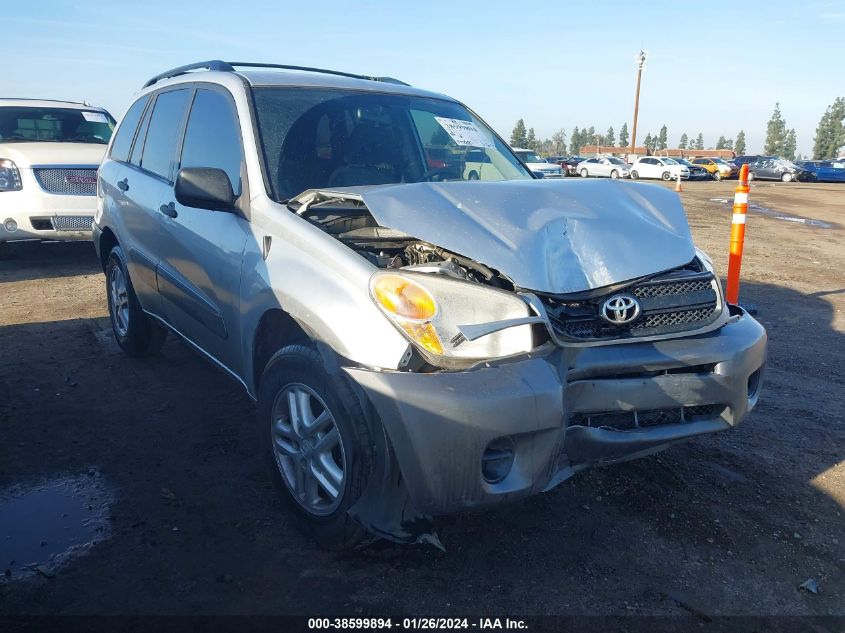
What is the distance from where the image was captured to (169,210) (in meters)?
3.93

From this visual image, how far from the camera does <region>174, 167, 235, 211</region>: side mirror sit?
10.5 feet

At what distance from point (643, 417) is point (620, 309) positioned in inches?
16.5

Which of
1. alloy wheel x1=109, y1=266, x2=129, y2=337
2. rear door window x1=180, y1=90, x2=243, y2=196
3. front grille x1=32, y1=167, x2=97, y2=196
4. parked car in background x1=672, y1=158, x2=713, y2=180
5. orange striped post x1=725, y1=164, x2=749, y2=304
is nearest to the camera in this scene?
rear door window x1=180, y1=90, x2=243, y2=196

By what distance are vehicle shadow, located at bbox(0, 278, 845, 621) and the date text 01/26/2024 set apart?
42mm

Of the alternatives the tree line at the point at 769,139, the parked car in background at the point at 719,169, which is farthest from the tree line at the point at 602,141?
the parked car in background at the point at 719,169

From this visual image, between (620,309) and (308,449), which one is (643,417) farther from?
(308,449)

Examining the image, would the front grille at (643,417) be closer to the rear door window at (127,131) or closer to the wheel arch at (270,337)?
the wheel arch at (270,337)

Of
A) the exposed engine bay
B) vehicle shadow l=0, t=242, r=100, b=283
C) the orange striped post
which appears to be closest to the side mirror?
the exposed engine bay

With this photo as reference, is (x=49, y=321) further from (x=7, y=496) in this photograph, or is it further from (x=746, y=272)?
(x=746, y=272)

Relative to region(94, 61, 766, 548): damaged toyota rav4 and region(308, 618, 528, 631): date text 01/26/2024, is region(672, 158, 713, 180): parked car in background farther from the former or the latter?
region(308, 618, 528, 631): date text 01/26/2024

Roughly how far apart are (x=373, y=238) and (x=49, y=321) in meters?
4.35

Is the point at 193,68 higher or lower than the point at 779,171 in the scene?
higher

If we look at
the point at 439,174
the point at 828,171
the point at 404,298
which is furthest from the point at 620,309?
the point at 828,171

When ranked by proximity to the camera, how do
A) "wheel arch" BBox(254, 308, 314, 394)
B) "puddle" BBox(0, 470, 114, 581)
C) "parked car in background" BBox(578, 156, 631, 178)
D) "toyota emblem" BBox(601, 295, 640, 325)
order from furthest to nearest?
"parked car in background" BBox(578, 156, 631, 178) < "wheel arch" BBox(254, 308, 314, 394) < "puddle" BBox(0, 470, 114, 581) < "toyota emblem" BBox(601, 295, 640, 325)
